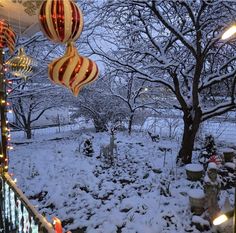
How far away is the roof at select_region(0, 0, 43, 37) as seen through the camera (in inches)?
162

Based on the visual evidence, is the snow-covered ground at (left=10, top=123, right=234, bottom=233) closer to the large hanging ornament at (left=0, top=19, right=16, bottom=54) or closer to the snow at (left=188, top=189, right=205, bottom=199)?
the snow at (left=188, top=189, right=205, bottom=199)

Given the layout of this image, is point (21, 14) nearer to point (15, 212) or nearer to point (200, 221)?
point (15, 212)

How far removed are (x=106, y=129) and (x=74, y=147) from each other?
623 centimetres

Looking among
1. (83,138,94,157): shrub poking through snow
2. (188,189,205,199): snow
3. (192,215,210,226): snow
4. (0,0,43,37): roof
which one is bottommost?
(192,215,210,226): snow

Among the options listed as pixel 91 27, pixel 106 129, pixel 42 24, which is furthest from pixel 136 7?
pixel 106 129

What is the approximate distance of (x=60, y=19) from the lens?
2809 mm

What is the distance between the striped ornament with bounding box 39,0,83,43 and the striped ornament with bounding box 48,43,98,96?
20 cm

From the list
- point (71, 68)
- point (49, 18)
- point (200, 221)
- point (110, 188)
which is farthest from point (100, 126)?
point (49, 18)

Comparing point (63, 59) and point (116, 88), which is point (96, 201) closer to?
point (63, 59)

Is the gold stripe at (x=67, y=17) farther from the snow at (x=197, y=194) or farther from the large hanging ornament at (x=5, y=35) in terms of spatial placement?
the snow at (x=197, y=194)

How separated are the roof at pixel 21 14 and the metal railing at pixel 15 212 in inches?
104

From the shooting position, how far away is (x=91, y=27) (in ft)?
34.9

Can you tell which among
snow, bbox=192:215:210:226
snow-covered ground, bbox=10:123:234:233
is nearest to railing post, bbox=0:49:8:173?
snow-covered ground, bbox=10:123:234:233

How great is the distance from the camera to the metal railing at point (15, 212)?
113 inches
